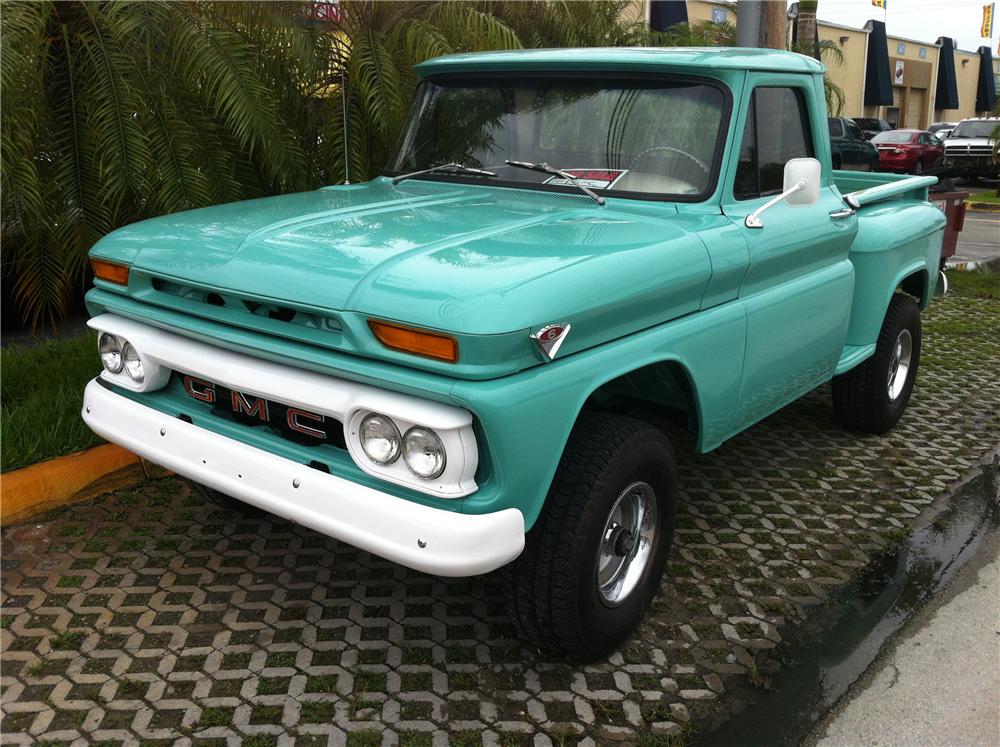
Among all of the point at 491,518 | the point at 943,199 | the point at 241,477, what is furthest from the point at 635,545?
the point at 943,199

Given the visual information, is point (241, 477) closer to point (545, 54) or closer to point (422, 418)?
point (422, 418)

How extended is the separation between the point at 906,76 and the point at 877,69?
435 centimetres

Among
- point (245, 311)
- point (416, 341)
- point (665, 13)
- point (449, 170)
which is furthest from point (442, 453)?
point (665, 13)

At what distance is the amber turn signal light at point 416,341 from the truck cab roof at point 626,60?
1738 millimetres

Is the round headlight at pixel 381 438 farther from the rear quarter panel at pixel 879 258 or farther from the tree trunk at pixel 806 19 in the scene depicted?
the tree trunk at pixel 806 19

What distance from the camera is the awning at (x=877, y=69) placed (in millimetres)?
39062

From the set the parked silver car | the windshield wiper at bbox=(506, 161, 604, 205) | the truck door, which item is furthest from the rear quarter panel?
the parked silver car

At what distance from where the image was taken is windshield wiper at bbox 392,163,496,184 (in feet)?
12.8

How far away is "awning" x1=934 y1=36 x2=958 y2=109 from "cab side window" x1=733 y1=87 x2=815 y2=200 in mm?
48053

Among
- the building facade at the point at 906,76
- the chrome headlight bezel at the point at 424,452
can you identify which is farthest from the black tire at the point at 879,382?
the building facade at the point at 906,76

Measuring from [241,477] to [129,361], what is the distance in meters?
0.80

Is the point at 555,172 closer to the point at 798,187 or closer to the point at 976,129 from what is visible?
the point at 798,187

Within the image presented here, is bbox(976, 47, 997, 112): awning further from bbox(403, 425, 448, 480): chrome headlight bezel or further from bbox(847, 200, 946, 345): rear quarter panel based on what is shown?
bbox(403, 425, 448, 480): chrome headlight bezel

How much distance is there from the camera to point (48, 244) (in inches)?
203
